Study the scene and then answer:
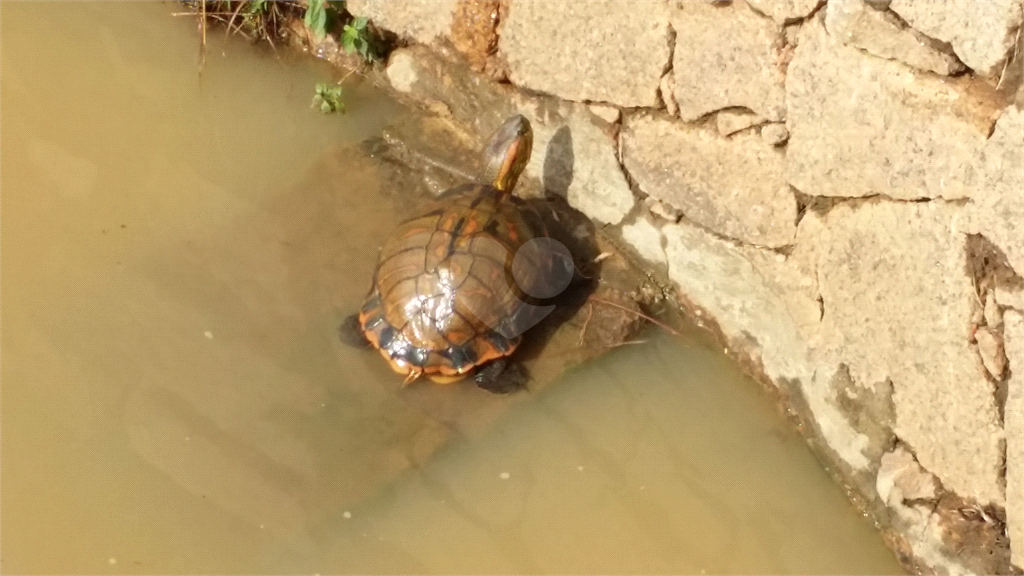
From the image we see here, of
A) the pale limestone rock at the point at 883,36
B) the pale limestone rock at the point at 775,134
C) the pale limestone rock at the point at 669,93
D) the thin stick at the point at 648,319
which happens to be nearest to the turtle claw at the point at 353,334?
the thin stick at the point at 648,319

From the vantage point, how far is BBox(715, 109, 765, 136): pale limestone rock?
99.6 inches

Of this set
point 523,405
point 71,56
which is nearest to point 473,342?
point 523,405

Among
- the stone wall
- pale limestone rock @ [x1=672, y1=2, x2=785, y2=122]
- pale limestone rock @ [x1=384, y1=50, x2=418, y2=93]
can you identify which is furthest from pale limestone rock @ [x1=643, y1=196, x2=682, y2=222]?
pale limestone rock @ [x1=384, y1=50, x2=418, y2=93]

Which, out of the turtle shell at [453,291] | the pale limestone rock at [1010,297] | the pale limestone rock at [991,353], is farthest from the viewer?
the turtle shell at [453,291]

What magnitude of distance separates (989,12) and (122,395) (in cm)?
277

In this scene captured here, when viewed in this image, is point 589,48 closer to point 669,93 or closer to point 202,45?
point 669,93

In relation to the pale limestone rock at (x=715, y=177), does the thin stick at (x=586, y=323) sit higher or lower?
lower

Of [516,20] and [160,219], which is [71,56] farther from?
[516,20]

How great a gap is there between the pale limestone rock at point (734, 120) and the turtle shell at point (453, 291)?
82 centimetres

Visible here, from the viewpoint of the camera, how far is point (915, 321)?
7.52ft

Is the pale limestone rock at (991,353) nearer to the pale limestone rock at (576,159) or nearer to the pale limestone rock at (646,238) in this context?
the pale limestone rock at (646,238)

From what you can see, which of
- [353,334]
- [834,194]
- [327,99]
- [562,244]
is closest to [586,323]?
[562,244]

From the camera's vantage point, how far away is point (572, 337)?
10.4 ft

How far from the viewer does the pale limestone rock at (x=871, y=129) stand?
6.54 ft
